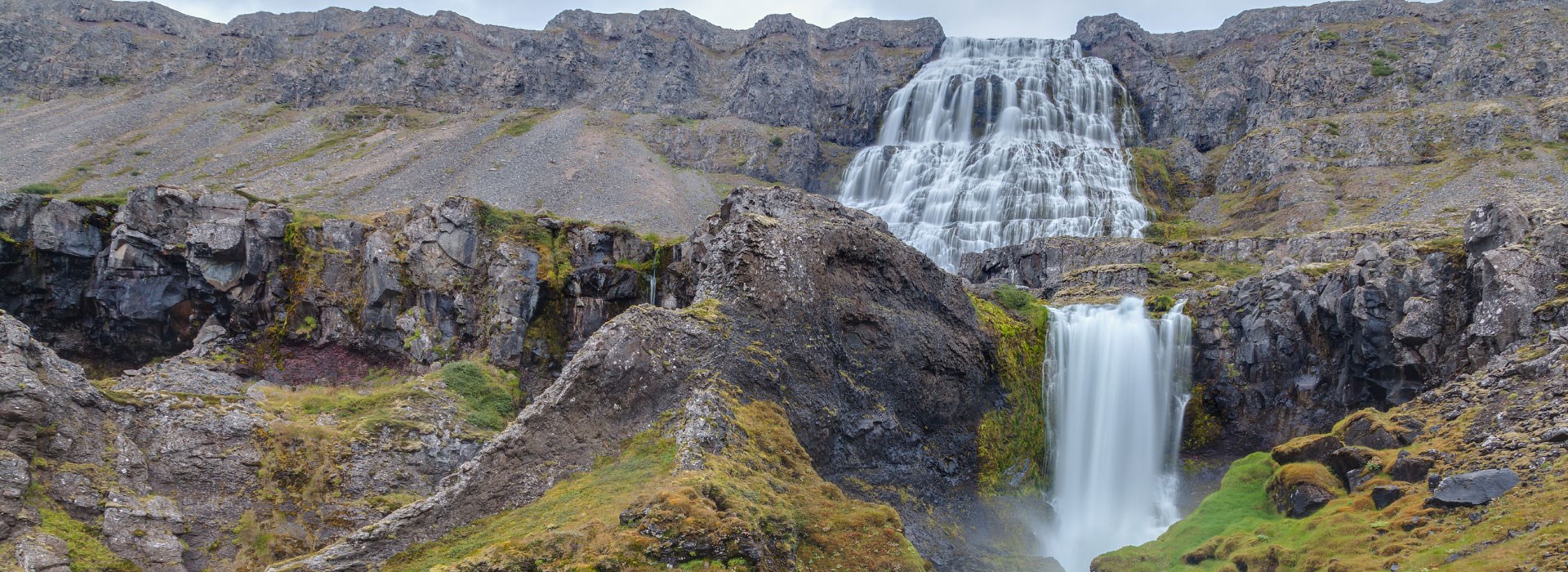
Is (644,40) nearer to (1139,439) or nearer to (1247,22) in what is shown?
(1247,22)

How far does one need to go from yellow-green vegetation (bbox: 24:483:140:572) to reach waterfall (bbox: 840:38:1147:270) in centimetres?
5685

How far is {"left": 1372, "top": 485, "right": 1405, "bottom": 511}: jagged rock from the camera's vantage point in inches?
693

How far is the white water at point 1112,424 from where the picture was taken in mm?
30891

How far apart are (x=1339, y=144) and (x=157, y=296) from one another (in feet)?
303

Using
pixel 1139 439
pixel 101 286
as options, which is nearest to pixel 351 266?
pixel 101 286

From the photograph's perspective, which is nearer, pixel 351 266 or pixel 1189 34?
pixel 351 266

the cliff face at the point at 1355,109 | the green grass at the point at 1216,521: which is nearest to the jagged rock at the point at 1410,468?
the green grass at the point at 1216,521

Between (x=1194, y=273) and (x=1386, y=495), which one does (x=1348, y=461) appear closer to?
(x=1386, y=495)

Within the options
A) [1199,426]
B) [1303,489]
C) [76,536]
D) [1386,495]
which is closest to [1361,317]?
Answer: [1199,426]

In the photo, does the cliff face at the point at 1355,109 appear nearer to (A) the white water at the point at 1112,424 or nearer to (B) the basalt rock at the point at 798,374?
(A) the white water at the point at 1112,424

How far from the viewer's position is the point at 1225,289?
126 feet

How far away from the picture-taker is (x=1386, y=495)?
1770cm

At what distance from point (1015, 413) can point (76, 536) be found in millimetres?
27425

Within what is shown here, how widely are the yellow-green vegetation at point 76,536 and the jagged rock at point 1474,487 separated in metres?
28.4
